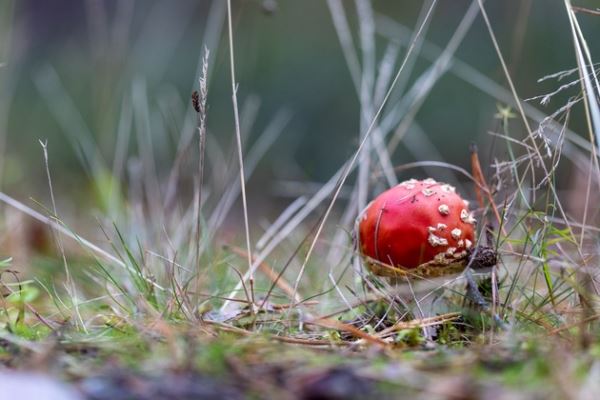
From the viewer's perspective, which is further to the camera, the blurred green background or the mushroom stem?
the blurred green background

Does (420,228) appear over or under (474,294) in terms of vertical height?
over

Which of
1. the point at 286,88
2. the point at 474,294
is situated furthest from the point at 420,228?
the point at 286,88

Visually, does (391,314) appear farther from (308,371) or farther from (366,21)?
(366,21)

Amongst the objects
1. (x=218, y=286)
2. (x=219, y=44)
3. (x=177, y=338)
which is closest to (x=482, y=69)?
(x=219, y=44)

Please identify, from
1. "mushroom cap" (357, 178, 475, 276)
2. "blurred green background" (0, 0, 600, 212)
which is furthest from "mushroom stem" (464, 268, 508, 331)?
"blurred green background" (0, 0, 600, 212)

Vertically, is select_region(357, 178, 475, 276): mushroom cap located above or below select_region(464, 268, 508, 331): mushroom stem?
above

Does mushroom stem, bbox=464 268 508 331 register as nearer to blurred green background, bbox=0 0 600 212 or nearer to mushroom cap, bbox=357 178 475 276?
mushroom cap, bbox=357 178 475 276

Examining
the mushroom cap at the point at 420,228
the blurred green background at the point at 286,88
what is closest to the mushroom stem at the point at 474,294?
the mushroom cap at the point at 420,228

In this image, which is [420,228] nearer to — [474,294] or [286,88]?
[474,294]

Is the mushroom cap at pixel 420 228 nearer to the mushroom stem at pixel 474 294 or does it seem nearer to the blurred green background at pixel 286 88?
the mushroom stem at pixel 474 294

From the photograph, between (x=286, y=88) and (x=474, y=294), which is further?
(x=286, y=88)
